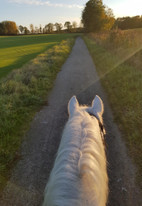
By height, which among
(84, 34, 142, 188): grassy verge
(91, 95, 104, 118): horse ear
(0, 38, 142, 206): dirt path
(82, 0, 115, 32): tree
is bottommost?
(0, 38, 142, 206): dirt path

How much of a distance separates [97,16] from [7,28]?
74.5m

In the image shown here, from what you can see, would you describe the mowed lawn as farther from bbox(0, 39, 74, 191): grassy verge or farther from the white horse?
the white horse

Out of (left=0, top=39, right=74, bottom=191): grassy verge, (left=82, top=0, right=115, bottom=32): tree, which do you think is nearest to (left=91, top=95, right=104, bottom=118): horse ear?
(left=0, top=39, right=74, bottom=191): grassy verge

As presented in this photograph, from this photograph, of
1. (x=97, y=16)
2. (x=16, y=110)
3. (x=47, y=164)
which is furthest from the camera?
(x=97, y=16)

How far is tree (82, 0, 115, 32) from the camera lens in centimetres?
3762

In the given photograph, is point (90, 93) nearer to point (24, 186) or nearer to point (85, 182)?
point (24, 186)

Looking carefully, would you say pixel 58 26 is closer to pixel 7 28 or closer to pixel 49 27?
pixel 49 27

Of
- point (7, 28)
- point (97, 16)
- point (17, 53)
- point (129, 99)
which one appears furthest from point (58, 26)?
point (129, 99)

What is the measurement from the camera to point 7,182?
2928 mm

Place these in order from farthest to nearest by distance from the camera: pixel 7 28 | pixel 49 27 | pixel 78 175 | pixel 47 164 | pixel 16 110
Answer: pixel 49 27 < pixel 7 28 < pixel 16 110 < pixel 47 164 < pixel 78 175

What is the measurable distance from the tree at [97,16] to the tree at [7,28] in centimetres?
6837

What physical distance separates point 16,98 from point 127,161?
15.0ft

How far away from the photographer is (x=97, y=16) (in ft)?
124

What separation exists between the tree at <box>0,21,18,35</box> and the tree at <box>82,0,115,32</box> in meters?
68.4
